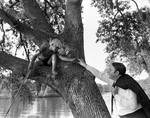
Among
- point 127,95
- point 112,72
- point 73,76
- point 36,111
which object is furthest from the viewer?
point 36,111

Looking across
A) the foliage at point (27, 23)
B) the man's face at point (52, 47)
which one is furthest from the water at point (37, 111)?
the man's face at point (52, 47)

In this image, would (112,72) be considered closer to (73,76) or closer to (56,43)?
(73,76)

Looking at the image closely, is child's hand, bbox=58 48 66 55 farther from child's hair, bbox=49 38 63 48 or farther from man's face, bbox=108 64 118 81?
man's face, bbox=108 64 118 81

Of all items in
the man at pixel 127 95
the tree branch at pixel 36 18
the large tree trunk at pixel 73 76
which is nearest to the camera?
the man at pixel 127 95

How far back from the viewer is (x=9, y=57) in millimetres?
4062

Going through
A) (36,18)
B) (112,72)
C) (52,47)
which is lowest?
(112,72)

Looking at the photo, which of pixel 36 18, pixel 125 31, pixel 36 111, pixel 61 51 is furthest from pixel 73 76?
pixel 36 111

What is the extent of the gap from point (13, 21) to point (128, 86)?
9.55 ft

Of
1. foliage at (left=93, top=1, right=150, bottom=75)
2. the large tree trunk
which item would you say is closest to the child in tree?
the large tree trunk

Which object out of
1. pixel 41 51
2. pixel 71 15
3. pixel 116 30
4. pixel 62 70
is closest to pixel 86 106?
pixel 62 70

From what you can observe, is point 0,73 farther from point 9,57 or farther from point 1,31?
point 9,57

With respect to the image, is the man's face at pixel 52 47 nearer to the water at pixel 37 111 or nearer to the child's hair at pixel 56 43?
the child's hair at pixel 56 43

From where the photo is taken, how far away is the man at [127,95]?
7.96ft

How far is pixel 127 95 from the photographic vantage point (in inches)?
96.2
